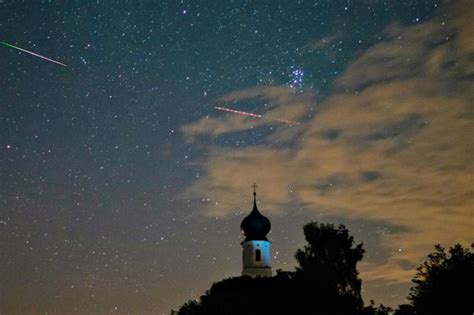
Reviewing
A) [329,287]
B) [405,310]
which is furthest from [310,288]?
[405,310]

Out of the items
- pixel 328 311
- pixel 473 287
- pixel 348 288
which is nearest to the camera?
pixel 473 287

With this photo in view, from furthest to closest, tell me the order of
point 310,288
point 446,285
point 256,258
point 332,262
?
point 256,258 → point 332,262 → point 310,288 → point 446,285

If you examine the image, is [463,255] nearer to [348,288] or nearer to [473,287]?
[473,287]

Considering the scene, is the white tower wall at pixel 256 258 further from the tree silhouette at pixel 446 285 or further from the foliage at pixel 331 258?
the tree silhouette at pixel 446 285

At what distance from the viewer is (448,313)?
3231 centimetres

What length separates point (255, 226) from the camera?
216ft

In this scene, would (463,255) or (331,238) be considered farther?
(331,238)

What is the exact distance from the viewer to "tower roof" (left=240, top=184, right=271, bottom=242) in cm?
6531

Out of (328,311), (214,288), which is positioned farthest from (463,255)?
(214,288)

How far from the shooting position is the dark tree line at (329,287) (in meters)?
33.0

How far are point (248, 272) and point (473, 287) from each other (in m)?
33.3

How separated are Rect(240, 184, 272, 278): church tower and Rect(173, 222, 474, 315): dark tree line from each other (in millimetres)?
11504

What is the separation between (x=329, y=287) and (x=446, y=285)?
11.2m

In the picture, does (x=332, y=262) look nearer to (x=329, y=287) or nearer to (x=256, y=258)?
(x=329, y=287)
